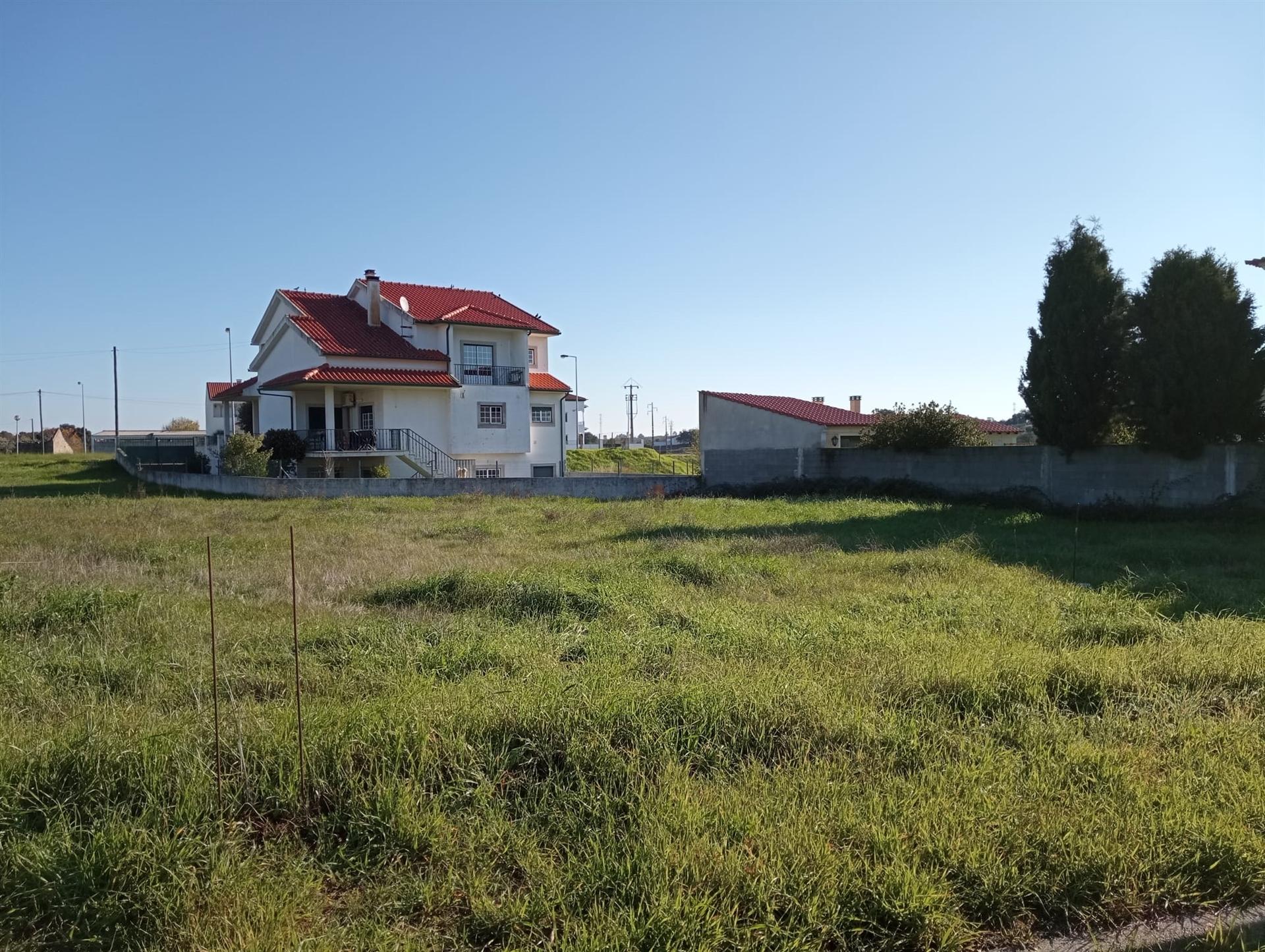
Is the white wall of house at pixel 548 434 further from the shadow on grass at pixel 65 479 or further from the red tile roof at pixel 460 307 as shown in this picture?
the shadow on grass at pixel 65 479

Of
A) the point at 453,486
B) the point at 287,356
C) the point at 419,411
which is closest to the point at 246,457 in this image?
the point at 419,411

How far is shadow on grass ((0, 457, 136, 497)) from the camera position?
80.9 feet

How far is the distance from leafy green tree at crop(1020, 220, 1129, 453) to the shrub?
72.2ft

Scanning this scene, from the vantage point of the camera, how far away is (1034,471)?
19.6 meters

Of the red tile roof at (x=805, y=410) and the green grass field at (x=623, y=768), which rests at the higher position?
the red tile roof at (x=805, y=410)

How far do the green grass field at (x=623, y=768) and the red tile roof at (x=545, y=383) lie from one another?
2532cm

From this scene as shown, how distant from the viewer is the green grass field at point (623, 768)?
2965 mm

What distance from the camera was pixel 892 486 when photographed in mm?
22188

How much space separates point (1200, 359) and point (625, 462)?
118 ft

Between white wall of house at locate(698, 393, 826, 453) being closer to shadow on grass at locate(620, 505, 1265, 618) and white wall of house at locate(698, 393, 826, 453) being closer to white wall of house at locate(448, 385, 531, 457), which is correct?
shadow on grass at locate(620, 505, 1265, 618)

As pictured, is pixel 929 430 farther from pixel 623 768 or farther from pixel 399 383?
pixel 623 768

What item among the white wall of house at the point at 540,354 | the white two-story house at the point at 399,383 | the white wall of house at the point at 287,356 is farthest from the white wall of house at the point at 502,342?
the white wall of house at the point at 287,356

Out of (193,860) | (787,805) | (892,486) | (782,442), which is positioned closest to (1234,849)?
(787,805)

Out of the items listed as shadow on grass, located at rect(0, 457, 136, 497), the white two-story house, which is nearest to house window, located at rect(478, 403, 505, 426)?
the white two-story house
